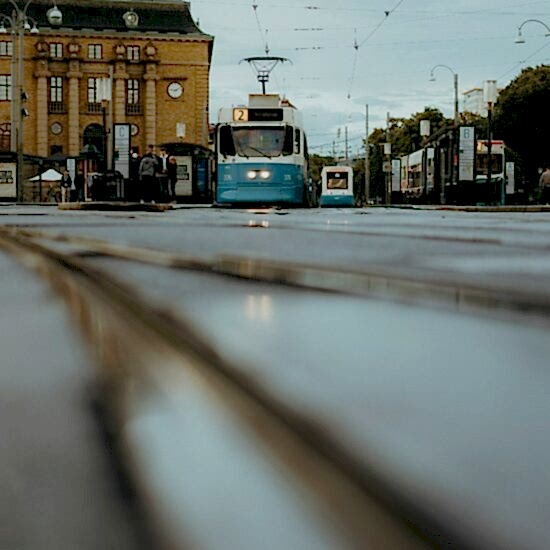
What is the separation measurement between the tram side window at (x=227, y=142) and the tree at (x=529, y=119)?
79.9 feet

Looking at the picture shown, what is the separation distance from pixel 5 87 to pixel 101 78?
5362 millimetres

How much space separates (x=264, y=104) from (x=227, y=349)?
18689mm

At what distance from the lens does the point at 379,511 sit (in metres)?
0.30

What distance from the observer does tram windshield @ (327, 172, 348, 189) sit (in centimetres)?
3991

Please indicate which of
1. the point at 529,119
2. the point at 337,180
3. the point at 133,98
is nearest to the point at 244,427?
the point at 337,180

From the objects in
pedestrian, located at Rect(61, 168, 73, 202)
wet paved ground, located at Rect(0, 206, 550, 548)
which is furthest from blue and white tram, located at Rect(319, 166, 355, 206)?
wet paved ground, located at Rect(0, 206, 550, 548)

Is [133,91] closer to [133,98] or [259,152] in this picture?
[133,98]

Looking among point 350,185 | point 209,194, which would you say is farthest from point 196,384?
point 350,185

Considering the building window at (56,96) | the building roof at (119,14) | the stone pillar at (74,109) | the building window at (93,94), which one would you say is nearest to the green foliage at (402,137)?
the building roof at (119,14)

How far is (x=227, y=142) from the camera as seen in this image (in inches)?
747

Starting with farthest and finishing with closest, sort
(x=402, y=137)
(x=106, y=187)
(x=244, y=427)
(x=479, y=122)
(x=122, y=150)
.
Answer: (x=402, y=137)
(x=479, y=122)
(x=106, y=187)
(x=122, y=150)
(x=244, y=427)

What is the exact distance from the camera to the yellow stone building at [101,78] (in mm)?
54625

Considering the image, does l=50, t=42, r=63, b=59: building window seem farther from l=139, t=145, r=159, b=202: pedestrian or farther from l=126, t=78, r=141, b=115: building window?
l=139, t=145, r=159, b=202: pedestrian

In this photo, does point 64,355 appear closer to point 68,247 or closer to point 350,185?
point 68,247
